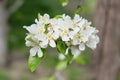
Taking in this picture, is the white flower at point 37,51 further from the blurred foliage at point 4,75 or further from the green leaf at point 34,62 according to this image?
the blurred foliage at point 4,75

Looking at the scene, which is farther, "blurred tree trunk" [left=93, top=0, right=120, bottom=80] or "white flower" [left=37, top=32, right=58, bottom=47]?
"blurred tree trunk" [left=93, top=0, right=120, bottom=80]

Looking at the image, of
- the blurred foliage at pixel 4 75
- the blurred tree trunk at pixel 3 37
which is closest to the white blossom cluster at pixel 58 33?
the blurred foliage at pixel 4 75

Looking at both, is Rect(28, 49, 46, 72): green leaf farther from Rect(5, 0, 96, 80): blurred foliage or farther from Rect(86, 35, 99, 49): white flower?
Rect(5, 0, 96, 80): blurred foliage

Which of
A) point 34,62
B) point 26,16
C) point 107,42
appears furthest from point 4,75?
point 34,62

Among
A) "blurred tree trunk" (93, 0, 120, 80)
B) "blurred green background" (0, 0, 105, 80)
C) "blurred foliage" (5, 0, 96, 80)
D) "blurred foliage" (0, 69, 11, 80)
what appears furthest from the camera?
"blurred foliage" (5, 0, 96, 80)

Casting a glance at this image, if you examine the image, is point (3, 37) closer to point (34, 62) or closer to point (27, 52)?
point (27, 52)

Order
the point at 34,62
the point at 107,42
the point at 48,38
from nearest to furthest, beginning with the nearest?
the point at 48,38
the point at 34,62
the point at 107,42

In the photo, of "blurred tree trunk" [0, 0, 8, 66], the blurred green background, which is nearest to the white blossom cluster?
the blurred green background
